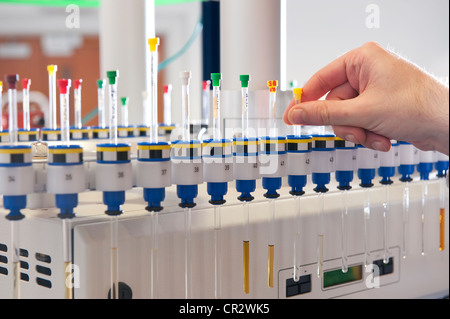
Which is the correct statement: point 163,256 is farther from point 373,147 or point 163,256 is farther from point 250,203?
point 373,147

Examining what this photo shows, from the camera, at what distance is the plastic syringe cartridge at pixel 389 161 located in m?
1.33

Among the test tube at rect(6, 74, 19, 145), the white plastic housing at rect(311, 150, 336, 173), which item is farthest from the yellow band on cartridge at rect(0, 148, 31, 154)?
the white plastic housing at rect(311, 150, 336, 173)

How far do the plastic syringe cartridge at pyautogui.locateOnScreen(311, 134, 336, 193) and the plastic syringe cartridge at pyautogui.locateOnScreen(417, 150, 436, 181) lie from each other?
35cm

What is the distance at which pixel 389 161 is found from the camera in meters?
1.34

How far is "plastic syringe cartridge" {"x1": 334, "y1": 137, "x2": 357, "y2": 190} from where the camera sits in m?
1.23

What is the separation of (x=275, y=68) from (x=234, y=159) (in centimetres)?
42

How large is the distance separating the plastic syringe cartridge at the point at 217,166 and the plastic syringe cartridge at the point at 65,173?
227mm

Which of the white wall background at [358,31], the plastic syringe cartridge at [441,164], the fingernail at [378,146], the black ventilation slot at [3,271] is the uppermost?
the white wall background at [358,31]

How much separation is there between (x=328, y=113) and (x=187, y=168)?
0.27 m

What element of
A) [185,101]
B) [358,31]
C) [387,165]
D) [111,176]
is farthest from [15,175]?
[358,31]

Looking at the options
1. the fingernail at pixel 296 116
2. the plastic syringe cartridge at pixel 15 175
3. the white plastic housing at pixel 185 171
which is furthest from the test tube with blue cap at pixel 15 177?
the fingernail at pixel 296 116

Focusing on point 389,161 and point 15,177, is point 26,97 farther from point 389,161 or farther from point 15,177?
point 389,161

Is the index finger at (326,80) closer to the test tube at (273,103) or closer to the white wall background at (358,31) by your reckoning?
the test tube at (273,103)
